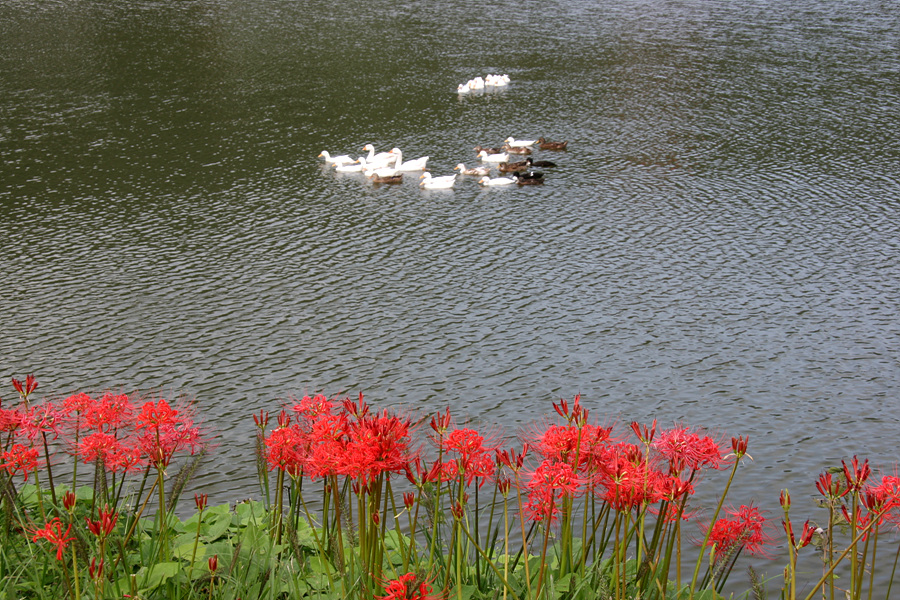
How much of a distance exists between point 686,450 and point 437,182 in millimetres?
17497

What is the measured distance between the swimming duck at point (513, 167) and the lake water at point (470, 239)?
0.70 meters

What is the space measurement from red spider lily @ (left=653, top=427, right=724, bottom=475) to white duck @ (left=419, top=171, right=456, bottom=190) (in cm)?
1732

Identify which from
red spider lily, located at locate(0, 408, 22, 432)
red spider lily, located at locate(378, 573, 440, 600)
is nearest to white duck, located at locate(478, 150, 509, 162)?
red spider lily, located at locate(0, 408, 22, 432)

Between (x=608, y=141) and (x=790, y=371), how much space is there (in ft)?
42.5

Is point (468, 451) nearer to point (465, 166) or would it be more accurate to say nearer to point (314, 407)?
point (314, 407)

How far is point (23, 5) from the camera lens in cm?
4378

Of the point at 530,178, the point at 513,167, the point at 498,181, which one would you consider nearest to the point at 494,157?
the point at 513,167

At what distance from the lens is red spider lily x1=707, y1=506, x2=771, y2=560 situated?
4105 millimetres

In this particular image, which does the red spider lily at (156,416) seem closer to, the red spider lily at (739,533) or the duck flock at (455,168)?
the red spider lily at (739,533)

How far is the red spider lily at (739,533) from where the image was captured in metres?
4.11

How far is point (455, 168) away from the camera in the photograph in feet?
73.6

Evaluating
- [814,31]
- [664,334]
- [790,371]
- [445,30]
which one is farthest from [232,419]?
[814,31]

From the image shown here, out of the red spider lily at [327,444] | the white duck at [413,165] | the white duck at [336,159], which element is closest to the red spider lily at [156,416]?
the red spider lily at [327,444]

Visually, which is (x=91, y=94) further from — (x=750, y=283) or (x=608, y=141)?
(x=750, y=283)
